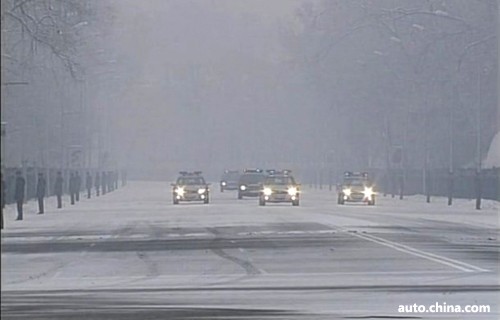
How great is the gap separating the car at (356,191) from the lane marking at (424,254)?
3697 centimetres

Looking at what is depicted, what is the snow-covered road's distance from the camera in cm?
1723

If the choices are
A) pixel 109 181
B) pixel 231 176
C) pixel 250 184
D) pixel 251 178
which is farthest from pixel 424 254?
pixel 231 176

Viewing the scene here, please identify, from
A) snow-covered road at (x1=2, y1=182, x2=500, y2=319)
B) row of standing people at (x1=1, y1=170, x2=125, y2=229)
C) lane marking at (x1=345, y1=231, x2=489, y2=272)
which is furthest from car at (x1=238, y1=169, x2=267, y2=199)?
lane marking at (x1=345, y1=231, x2=489, y2=272)

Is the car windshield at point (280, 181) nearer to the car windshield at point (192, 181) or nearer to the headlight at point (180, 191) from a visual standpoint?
the headlight at point (180, 191)

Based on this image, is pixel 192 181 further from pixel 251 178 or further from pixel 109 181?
pixel 109 181

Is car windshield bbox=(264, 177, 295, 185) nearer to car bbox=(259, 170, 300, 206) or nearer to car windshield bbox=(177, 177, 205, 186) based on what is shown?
car bbox=(259, 170, 300, 206)

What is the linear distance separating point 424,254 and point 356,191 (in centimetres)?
4621

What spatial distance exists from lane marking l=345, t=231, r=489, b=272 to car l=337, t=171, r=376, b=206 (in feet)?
121

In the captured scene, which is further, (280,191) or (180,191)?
(180,191)

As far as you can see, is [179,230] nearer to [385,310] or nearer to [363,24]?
[385,310]

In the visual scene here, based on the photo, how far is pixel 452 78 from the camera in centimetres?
8506

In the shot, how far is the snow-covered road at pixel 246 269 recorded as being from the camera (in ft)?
56.5

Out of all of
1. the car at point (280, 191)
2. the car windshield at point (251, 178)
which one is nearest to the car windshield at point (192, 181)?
the car at point (280, 191)

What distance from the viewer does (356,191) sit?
74.5 m
